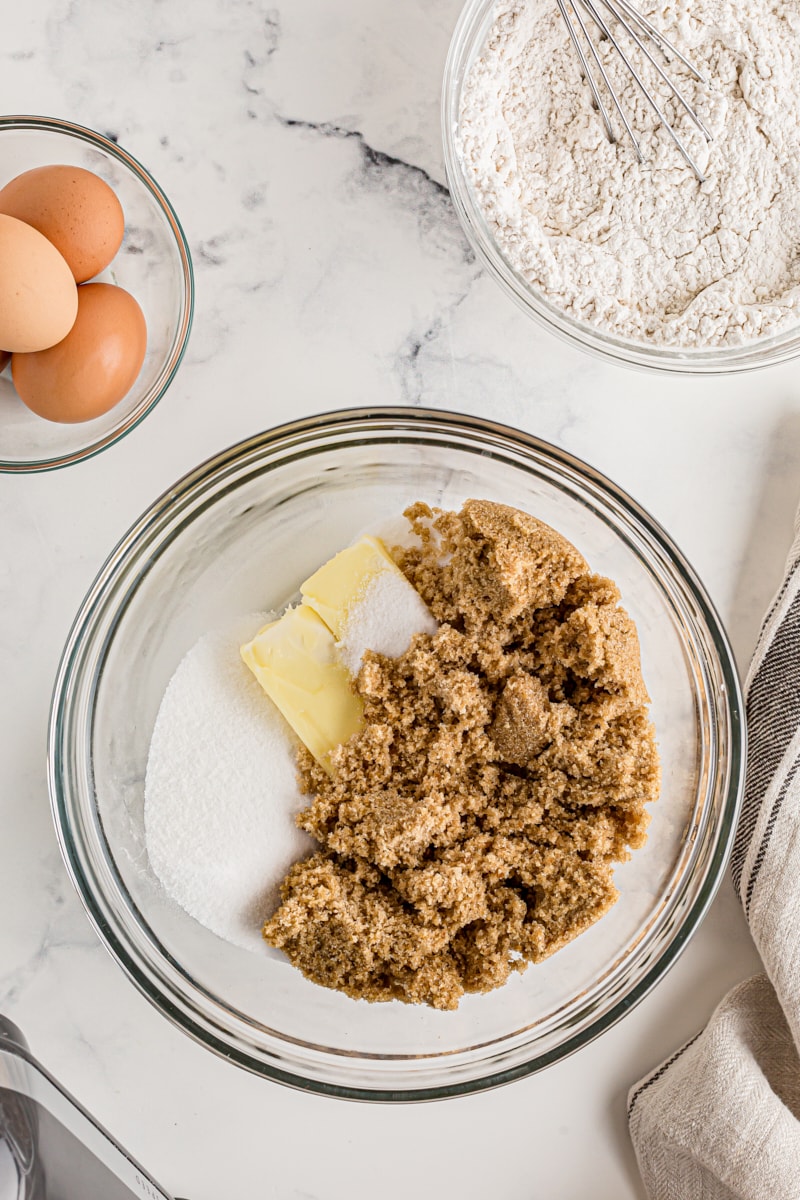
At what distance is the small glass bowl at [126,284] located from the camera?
131 centimetres

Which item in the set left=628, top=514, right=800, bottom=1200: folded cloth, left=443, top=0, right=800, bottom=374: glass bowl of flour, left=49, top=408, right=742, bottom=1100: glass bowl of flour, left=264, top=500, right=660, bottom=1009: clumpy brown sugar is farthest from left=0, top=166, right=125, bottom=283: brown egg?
left=628, top=514, right=800, bottom=1200: folded cloth

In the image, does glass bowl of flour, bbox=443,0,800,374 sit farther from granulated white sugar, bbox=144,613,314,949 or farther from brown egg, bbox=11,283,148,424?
granulated white sugar, bbox=144,613,314,949

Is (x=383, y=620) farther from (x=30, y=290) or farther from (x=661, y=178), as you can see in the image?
(x=661, y=178)

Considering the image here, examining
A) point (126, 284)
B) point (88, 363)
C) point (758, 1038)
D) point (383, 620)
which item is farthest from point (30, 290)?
point (758, 1038)

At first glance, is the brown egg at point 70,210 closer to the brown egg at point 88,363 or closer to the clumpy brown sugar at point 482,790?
the brown egg at point 88,363

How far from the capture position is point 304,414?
1.38 metres

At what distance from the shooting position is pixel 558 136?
4.37ft

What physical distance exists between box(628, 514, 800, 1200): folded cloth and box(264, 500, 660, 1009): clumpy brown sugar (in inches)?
12.5

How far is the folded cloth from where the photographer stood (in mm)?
1345

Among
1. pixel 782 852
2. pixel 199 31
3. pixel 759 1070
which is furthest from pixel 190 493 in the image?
pixel 759 1070

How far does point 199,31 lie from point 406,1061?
1461 millimetres

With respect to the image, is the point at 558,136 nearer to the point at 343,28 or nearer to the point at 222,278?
the point at 343,28

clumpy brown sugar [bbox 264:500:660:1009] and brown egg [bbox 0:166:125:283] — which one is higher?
brown egg [bbox 0:166:125:283]

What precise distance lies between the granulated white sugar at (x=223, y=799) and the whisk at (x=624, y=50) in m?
0.91
